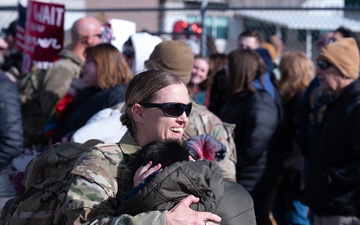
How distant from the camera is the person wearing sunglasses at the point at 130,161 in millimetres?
2686

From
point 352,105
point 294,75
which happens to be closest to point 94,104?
point 352,105

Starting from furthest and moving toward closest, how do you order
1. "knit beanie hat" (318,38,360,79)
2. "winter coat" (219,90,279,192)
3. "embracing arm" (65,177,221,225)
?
"winter coat" (219,90,279,192) → "knit beanie hat" (318,38,360,79) → "embracing arm" (65,177,221,225)

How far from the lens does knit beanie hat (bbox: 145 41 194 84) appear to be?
4711 millimetres

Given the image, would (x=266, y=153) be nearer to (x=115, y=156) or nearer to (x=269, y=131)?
(x=269, y=131)

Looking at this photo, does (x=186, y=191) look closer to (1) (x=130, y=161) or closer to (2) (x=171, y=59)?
(1) (x=130, y=161)

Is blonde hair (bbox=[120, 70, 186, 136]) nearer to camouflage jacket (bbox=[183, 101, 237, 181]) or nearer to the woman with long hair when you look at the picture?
camouflage jacket (bbox=[183, 101, 237, 181])

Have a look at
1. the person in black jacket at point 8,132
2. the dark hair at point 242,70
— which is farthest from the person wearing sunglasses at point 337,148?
the person in black jacket at point 8,132

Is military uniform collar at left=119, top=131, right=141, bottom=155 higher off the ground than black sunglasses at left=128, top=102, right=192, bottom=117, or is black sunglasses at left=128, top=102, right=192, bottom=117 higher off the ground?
black sunglasses at left=128, top=102, right=192, bottom=117

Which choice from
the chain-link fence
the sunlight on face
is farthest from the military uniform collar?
the chain-link fence

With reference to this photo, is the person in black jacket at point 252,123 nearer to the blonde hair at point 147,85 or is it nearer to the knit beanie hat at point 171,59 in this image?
the knit beanie hat at point 171,59

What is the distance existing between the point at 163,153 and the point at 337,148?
2.79 metres

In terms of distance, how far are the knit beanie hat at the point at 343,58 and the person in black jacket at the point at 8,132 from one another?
243 cm

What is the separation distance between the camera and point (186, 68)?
15.7 feet

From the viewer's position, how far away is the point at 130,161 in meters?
3.02
